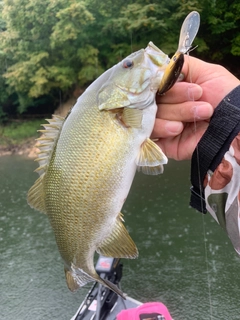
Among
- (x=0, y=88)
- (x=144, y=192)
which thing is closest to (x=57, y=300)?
(x=144, y=192)

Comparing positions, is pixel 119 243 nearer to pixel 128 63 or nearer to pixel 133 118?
pixel 133 118

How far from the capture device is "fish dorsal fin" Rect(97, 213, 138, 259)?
1.88 meters

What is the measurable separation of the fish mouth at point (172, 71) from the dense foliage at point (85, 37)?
20803mm

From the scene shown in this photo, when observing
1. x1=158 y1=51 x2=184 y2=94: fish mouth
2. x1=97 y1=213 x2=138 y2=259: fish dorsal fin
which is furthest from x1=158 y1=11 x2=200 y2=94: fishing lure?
x1=97 y1=213 x2=138 y2=259: fish dorsal fin

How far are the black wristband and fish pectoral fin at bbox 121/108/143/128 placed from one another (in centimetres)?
35

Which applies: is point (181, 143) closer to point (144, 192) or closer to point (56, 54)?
point (144, 192)

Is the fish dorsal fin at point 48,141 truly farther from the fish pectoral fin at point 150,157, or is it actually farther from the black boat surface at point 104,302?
the black boat surface at point 104,302

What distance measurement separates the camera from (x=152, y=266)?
353 inches

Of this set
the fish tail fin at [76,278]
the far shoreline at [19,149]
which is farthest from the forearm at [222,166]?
the far shoreline at [19,149]

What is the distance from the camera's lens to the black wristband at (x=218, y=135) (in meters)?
1.82

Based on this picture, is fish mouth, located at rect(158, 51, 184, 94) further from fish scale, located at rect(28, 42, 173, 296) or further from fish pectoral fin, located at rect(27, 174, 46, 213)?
fish pectoral fin, located at rect(27, 174, 46, 213)

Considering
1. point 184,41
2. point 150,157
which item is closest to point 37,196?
point 150,157

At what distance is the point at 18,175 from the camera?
754 inches

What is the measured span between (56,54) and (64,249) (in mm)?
27073
